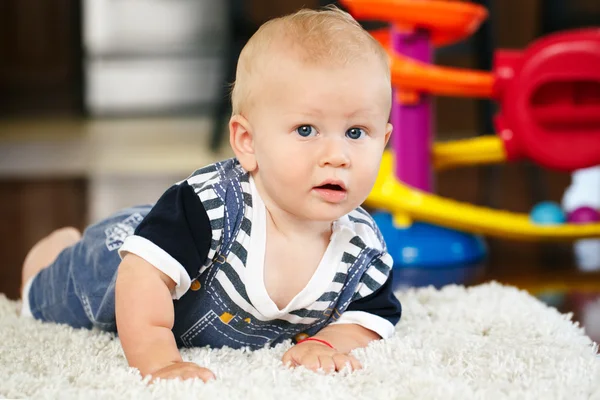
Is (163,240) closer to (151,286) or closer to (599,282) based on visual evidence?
(151,286)

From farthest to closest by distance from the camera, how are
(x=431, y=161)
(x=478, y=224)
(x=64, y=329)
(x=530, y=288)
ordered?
(x=431, y=161)
(x=478, y=224)
(x=530, y=288)
(x=64, y=329)

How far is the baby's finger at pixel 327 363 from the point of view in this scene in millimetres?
770

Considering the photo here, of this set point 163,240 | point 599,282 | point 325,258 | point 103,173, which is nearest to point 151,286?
point 163,240

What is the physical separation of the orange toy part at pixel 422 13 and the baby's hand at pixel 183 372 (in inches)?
35.8

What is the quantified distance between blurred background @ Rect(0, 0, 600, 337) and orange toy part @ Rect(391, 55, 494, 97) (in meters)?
0.32

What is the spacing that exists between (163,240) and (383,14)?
0.82 m

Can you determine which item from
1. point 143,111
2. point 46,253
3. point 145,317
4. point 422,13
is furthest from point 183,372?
point 143,111

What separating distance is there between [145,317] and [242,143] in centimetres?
20

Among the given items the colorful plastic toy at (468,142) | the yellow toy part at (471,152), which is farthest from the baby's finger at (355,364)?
the yellow toy part at (471,152)

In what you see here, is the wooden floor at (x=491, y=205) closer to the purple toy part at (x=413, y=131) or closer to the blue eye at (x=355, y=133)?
the purple toy part at (x=413, y=131)

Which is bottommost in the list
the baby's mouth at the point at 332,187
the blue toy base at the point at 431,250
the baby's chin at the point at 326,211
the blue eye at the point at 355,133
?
the blue toy base at the point at 431,250

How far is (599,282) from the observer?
1.31 m

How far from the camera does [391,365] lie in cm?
77

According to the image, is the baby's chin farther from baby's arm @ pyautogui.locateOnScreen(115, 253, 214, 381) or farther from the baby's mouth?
baby's arm @ pyautogui.locateOnScreen(115, 253, 214, 381)
